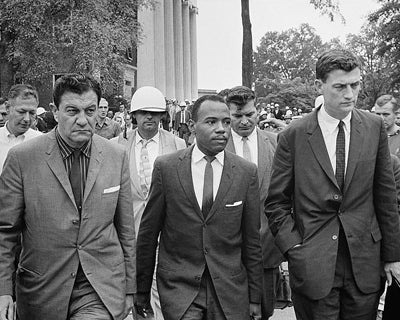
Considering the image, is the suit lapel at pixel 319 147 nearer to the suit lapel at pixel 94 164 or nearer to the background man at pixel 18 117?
the suit lapel at pixel 94 164

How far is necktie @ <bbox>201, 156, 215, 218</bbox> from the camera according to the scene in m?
4.57

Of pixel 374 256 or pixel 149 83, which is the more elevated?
pixel 149 83

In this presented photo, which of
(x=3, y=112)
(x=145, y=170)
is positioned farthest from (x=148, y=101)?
(x=3, y=112)

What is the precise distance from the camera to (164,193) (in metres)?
4.68

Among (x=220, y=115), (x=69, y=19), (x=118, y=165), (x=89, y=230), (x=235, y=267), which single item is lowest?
(x=235, y=267)

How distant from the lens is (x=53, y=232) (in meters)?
4.14

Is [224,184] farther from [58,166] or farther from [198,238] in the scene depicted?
[58,166]

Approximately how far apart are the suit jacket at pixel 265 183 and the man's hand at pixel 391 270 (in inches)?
50.9

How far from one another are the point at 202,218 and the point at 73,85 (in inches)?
48.3

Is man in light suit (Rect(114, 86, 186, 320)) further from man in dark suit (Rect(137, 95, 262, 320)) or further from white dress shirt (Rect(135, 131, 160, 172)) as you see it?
man in dark suit (Rect(137, 95, 262, 320))

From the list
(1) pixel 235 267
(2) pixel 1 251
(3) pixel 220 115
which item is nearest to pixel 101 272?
(2) pixel 1 251

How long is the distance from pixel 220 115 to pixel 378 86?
217ft

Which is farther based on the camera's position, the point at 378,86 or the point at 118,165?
the point at 378,86

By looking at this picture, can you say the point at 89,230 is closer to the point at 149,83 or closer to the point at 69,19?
the point at 69,19
